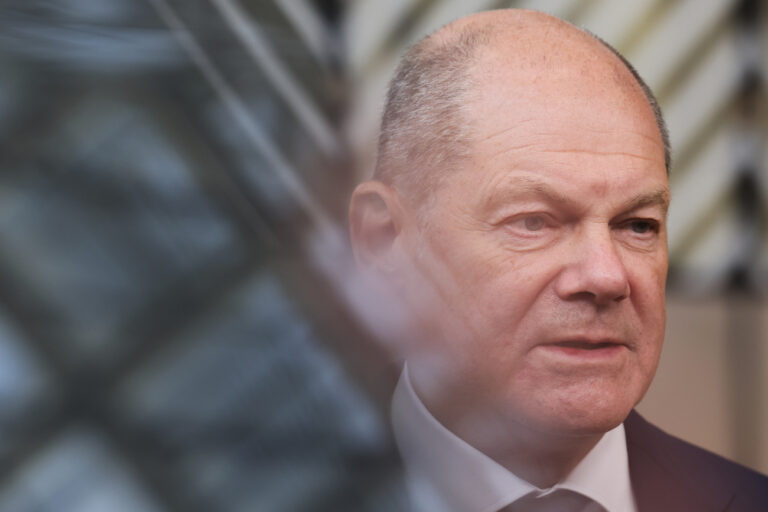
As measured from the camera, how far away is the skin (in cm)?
59

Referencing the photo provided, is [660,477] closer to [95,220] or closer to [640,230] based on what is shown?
[640,230]

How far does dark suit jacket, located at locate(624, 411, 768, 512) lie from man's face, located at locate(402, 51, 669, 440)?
101mm

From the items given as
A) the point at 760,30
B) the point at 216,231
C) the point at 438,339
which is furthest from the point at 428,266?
the point at 760,30

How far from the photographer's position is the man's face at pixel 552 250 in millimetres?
586

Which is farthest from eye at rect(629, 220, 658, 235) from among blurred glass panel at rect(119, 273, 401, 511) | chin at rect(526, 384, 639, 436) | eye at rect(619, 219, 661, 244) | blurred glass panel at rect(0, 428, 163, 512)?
blurred glass panel at rect(0, 428, 163, 512)

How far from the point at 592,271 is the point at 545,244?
41mm

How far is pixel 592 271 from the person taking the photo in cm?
58

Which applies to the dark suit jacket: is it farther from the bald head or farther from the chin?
the bald head

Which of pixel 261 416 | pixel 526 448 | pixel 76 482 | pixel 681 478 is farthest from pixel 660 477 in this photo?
pixel 76 482

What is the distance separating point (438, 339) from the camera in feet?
2.07

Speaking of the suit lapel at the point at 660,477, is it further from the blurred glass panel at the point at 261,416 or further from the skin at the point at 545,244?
the blurred glass panel at the point at 261,416

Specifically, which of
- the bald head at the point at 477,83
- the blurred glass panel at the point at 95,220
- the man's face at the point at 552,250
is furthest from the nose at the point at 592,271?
the blurred glass panel at the point at 95,220

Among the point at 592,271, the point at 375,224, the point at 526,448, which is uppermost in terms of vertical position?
the point at 375,224

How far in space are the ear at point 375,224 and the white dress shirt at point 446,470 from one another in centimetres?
10
